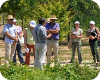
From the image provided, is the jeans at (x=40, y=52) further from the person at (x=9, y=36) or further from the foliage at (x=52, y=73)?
the foliage at (x=52, y=73)

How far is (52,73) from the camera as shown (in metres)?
6.03

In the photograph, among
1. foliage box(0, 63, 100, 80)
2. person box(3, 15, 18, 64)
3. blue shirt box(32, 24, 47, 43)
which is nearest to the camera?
foliage box(0, 63, 100, 80)

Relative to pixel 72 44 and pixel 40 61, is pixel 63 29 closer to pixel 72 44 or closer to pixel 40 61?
pixel 72 44

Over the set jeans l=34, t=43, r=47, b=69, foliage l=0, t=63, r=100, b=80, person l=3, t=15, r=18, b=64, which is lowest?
foliage l=0, t=63, r=100, b=80

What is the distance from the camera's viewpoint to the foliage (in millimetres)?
5734

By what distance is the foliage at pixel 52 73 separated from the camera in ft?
18.8

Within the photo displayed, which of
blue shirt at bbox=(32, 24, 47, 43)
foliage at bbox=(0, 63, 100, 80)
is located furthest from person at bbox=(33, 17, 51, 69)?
foliage at bbox=(0, 63, 100, 80)

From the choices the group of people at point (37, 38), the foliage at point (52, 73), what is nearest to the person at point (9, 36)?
the group of people at point (37, 38)

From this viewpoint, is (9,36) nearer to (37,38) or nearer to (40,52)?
(37,38)

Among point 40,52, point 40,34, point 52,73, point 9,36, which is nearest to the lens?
point 52,73

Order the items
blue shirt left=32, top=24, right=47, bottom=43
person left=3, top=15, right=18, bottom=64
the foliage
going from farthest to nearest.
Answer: person left=3, top=15, right=18, bottom=64, blue shirt left=32, top=24, right=47, bottom=43, the foliage

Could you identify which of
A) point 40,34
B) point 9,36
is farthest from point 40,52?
point 9,36

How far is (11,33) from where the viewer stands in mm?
8656

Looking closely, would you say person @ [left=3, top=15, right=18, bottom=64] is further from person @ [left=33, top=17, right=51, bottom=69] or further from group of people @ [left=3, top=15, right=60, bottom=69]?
person @ [left=33, top=17, right=51, bottom=69]
